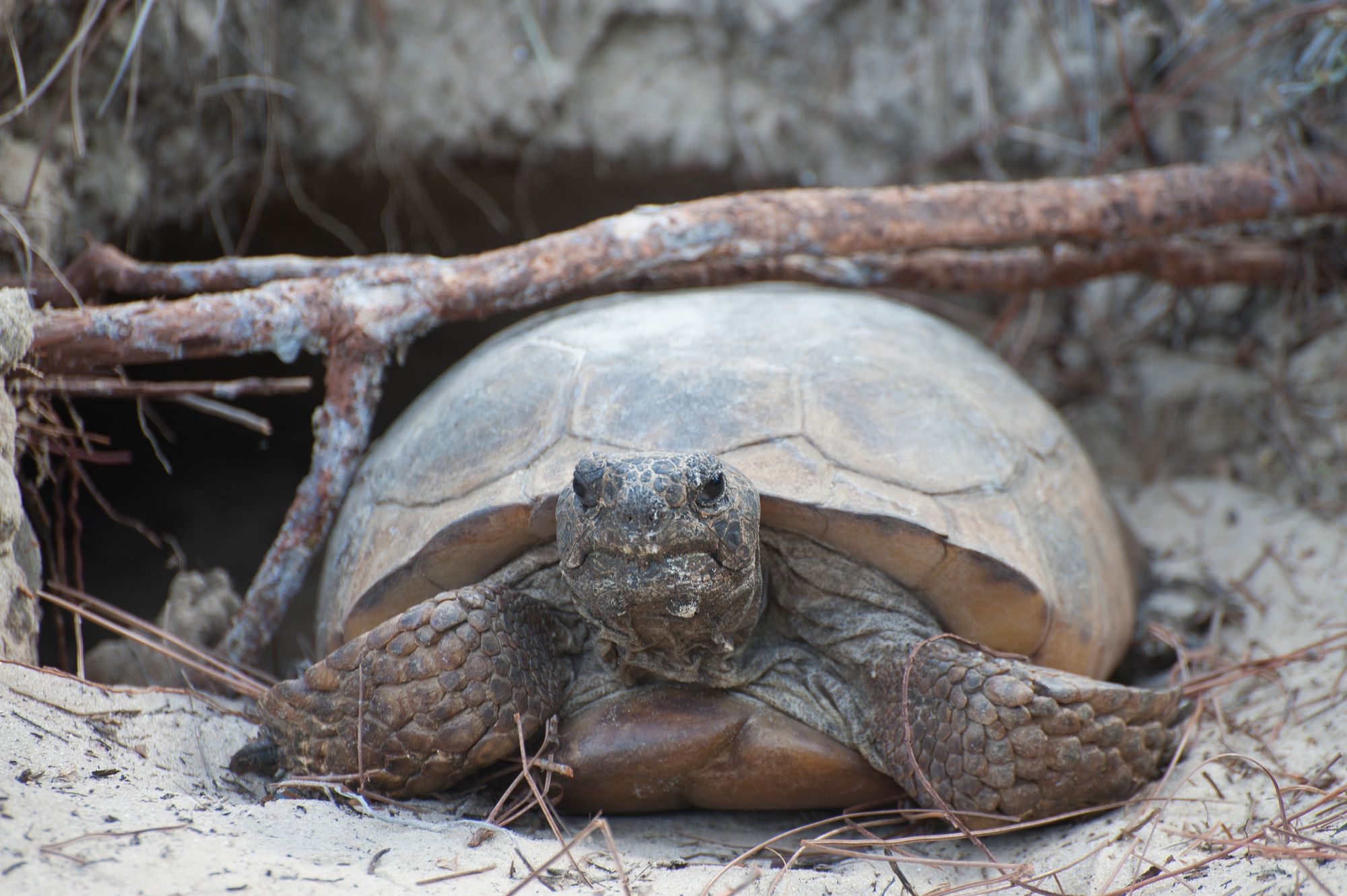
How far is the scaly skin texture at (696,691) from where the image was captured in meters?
2.10

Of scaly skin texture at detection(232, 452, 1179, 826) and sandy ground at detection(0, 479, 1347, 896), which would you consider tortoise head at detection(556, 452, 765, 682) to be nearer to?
scaly skin texture at detection(232, 452, 1179, 826)

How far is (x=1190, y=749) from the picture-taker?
2.52m

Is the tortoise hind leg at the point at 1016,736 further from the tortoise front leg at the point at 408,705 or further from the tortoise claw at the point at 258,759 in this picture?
the tortoise claw at the point at 258,759

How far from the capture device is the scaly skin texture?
82.7 inches

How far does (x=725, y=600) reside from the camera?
220 cm

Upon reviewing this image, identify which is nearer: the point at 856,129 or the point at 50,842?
the point at 50,842

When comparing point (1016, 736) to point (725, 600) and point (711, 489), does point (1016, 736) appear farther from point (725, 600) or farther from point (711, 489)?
point (711, 489)

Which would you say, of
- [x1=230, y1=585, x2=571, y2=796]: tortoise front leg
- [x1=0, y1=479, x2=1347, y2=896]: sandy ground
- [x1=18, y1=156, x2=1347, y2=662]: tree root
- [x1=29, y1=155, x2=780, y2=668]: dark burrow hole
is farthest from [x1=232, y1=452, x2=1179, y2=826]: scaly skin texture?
[x1=29, y1=155, x2=780, y2=668]: dark burrow hole

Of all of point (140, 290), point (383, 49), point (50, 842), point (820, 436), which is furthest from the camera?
point (383, 49)

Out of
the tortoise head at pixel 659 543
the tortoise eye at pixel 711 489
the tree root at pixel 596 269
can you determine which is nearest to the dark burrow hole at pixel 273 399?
the tree root at pixel 596 269

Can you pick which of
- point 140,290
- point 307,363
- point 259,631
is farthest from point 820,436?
point 307,363

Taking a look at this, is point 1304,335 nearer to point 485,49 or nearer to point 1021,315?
point 1021,315

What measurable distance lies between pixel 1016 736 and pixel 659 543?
904mm

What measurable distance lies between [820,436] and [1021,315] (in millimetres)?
2802
